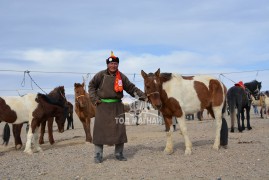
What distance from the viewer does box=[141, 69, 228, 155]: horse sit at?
7.99 m

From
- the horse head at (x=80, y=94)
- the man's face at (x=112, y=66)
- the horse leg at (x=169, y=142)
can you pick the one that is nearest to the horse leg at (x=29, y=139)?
the horse head at (x=80, y=94)

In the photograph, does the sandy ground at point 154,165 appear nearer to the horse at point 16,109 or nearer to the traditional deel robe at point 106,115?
the traditional deel robe at point 106,115

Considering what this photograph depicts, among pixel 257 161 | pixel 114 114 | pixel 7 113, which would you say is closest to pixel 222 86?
pixel 257 161

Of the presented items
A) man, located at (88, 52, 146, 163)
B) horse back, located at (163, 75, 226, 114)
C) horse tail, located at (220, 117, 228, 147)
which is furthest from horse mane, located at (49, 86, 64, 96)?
horse tail, located at (220, 117, 228, 147)

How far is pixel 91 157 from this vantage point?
8.34 m

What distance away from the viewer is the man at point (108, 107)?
24.3ft

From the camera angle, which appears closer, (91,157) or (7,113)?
(91,157)

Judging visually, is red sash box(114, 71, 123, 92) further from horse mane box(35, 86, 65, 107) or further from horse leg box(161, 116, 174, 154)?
horse mane box(35, 86, 65, 107)

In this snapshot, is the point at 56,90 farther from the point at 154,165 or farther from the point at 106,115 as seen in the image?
the point at 154,165

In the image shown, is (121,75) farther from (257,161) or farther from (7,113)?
(7,113)

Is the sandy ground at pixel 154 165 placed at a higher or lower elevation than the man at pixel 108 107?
lower

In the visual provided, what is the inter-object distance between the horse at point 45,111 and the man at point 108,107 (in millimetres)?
3492

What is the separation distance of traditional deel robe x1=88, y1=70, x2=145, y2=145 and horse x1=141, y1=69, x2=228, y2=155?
88 centimetres

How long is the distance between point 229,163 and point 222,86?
2.83m
